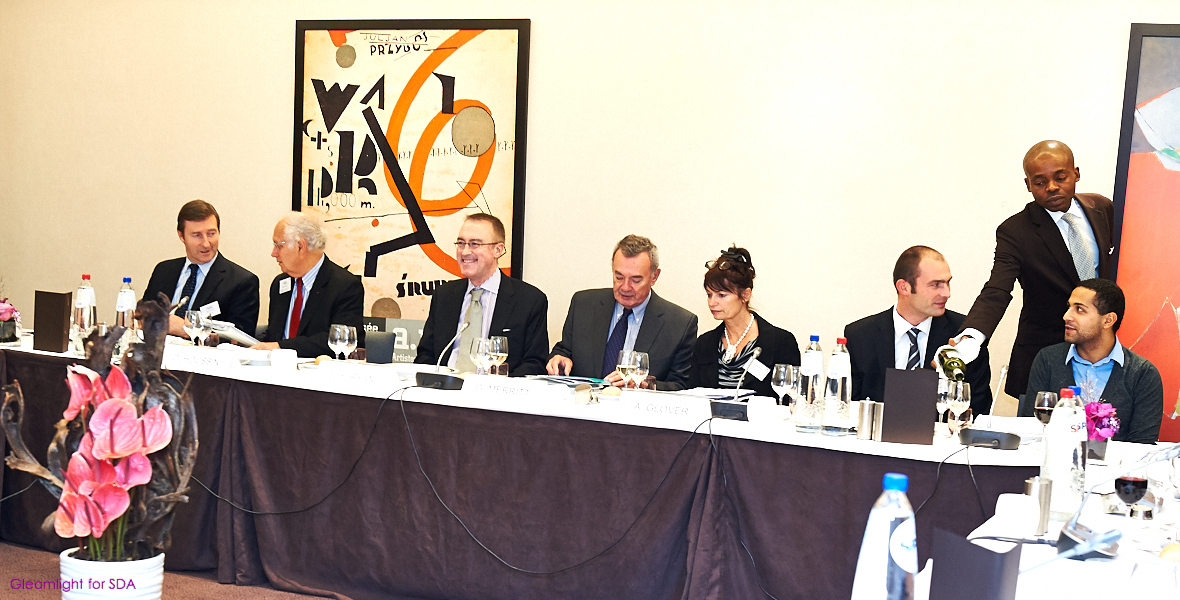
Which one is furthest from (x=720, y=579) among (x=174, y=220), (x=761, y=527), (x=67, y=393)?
(x=174, y=220)

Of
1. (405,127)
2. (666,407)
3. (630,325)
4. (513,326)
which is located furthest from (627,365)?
(405,127)

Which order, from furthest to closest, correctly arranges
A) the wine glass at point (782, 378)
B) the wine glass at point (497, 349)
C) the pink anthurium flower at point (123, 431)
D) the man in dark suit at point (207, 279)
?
the man in dark suit at point (207, 279) → the wine glass at point (497, 349) → the wine glass at point (782, 378) → the pink anthurium flower at point (123, 431)

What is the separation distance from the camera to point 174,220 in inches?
225

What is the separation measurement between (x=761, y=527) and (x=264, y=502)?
5.08 ft

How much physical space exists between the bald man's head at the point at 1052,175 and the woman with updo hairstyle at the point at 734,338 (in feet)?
4.31

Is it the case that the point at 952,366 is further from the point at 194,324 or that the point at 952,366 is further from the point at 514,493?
the point at 194,324

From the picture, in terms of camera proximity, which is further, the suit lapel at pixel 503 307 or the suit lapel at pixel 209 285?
the suit lapel at pixel 209 285

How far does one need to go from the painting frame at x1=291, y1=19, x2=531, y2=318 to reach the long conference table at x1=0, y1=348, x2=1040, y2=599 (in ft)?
6.48

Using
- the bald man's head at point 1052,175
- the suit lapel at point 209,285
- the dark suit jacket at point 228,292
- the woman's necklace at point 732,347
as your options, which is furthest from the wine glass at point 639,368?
the suit lapel at point 209,285

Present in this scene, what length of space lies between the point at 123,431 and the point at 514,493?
5.40ft

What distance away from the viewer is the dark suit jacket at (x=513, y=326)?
415 cm

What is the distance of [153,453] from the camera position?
149cm

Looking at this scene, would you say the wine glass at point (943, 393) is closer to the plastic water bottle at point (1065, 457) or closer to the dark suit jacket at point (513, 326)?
the plastic water bottle at point (1065, 457)

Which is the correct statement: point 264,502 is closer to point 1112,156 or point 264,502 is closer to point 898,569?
point 898,569
